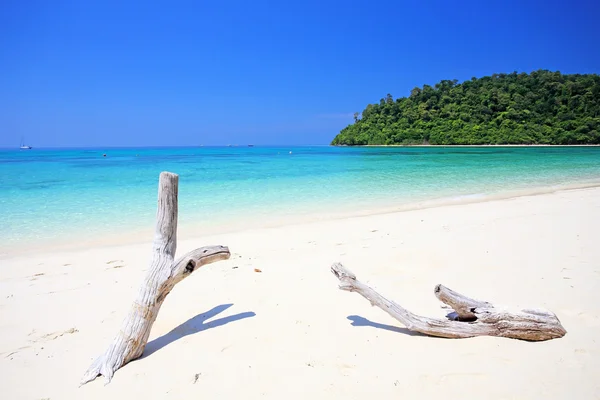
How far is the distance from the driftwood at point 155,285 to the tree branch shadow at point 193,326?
0.19 m

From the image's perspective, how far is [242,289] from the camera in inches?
178

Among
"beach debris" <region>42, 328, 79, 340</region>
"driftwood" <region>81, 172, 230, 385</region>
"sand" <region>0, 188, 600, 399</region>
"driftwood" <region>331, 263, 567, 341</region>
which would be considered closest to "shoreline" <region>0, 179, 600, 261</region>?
"sand" <region>0, 188, 600, 399</region>

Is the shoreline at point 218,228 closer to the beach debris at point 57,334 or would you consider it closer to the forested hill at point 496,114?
the beach debris at point 57,334

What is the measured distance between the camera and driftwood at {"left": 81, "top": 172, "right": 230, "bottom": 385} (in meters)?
2.81

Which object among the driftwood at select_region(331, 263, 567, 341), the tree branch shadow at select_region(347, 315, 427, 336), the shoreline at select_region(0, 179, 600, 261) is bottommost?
the shoreline at select_region(0, 179, 600, 261)

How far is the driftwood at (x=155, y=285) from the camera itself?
2.81 metres

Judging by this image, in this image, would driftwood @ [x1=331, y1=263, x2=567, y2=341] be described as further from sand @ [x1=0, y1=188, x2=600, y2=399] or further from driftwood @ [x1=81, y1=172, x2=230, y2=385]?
driftwood @ [x1=81, y1=172, x2=230, y2=385]

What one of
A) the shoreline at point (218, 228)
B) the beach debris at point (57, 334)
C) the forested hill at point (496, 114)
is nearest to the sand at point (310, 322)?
the beach debris at point (57, 334)

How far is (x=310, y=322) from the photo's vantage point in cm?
351

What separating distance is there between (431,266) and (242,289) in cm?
277

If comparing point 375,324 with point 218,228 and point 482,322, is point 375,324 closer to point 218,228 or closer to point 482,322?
point 482,322

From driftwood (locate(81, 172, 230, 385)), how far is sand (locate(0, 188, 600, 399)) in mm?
107

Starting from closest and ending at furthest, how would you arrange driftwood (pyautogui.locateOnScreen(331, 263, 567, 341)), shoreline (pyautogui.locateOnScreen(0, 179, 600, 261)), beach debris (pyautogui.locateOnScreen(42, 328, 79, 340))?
1. driftwood (pyautogui.locateOnScreen(331, 263, 567, 341))
2. beach debris (pyautogui.locateOnScreen(42, 328, 79, 340))
3. shoreline (pyautogui.locateOnScreen(0, 179, 600, 261))

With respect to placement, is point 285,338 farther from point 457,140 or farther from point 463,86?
point 463,86
